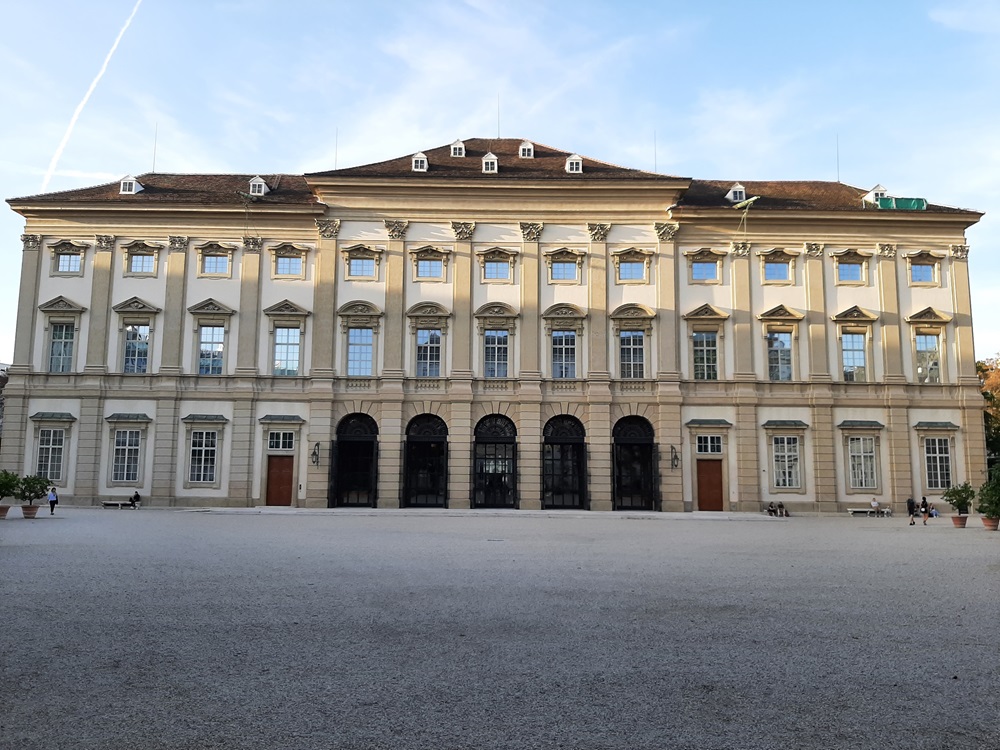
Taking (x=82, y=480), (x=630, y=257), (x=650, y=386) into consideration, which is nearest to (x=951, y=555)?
(x=650, y=386)

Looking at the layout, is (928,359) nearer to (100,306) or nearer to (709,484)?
(709,484)

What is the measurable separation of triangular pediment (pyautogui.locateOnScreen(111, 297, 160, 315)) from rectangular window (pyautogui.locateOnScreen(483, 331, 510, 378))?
1614 centimetres

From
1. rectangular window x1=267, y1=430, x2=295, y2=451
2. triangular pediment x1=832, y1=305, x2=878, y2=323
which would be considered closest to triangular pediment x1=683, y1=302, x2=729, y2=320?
triangular pediment x1=832, y1=305, x2=878, y2=323

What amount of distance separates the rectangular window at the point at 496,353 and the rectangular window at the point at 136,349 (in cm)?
1655

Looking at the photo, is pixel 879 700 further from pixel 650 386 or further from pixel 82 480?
pixel 82 480


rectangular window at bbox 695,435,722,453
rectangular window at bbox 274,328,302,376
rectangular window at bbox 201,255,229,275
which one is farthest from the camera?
rectangular window at bbox 201,255,229,275

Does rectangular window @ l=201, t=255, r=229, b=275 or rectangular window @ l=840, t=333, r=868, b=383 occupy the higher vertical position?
rectangular window @ l=201, t=255, r=229, b=275

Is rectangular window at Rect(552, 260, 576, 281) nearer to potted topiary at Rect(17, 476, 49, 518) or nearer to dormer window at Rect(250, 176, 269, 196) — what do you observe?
dormer window at Rect(250, 176, 269, 196)

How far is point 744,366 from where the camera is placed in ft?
127

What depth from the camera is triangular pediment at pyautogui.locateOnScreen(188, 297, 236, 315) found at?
38938 mm

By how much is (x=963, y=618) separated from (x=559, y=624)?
5057mm

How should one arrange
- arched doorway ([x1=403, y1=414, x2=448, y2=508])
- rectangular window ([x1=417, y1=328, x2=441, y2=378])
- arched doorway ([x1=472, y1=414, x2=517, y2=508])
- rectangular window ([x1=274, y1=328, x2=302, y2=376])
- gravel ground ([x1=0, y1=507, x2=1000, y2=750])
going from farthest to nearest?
rectangular window ([x1=274, y1=328, x2=302, y2=376]) → rectangular window ([x1=417, y1=328, x2=441, y2=378]) → arched doorway ([x1=472, y1=414, x2=517, y2=508]) → arched doorway ([x1=403, y1=414, x2=448, y2=508]) → gravel ground ([x1=0, y1=507, x2=1000, y2=750])

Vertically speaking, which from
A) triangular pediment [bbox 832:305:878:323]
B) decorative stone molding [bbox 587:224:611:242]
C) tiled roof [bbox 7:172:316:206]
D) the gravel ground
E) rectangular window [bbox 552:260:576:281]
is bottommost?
the gravel ground

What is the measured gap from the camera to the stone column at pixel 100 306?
38.8 m
